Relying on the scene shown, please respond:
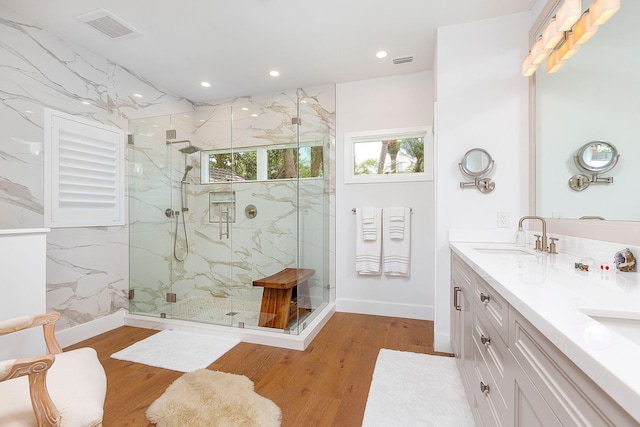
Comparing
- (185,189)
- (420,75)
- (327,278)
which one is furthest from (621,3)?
(185,189)

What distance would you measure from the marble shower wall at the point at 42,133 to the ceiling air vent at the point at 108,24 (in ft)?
1.37

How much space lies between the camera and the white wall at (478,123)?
2270mm

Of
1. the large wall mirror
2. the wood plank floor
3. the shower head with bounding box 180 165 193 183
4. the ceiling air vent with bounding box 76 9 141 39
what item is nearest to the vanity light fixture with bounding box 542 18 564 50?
the large wall mirror

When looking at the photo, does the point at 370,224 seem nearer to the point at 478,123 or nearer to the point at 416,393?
the point at 478,123

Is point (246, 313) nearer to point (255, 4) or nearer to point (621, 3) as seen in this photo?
point (255, 4)

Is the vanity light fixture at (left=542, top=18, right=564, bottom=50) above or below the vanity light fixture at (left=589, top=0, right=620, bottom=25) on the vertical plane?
above

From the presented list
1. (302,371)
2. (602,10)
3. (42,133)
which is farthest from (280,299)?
(602,10)

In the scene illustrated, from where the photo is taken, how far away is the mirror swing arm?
2277mm

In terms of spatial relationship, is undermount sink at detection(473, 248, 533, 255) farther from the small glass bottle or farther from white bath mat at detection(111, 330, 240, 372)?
white bath mat at detection(111, 330, 240, 372)

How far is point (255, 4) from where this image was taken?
7.07 ft

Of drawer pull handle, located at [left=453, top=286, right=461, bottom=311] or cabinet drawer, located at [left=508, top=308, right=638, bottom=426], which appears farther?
drawer pull handle, located at [left=453, top=286, right=461, bottom=311]

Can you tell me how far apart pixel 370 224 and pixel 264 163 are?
4.38 feet

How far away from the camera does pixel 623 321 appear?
743 mm

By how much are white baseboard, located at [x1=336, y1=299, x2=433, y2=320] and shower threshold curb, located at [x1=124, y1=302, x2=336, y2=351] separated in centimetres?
32
